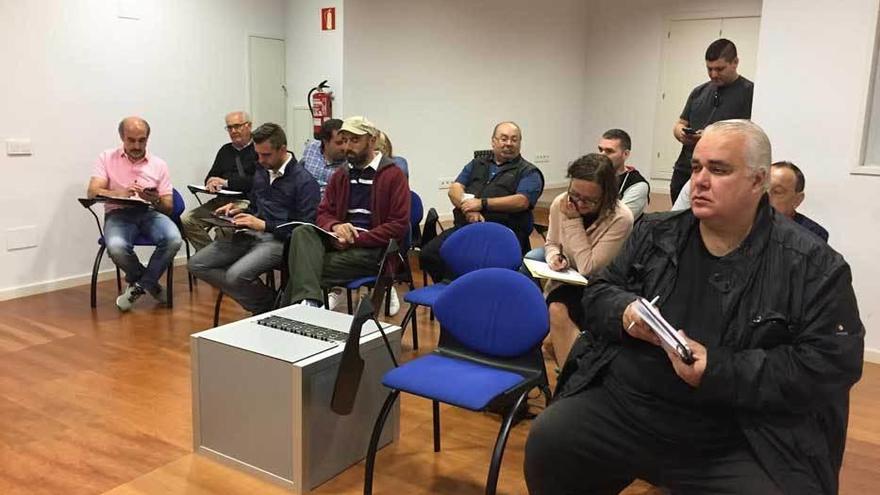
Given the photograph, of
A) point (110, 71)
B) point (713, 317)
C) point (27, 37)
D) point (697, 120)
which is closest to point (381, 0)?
point (110, 71)

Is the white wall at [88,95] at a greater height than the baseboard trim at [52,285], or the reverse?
the white wall at [88,95]

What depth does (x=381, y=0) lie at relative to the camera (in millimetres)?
6121

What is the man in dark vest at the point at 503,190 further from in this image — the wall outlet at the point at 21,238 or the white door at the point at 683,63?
the white door at the point at 683,63

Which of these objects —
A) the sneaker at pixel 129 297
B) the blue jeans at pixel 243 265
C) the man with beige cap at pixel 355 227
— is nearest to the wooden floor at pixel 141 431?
the sneaker at pixel 129 297

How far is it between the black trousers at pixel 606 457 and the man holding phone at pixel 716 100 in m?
2.28

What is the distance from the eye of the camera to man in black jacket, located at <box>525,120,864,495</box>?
168cm

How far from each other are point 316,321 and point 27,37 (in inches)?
127

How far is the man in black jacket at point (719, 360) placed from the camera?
1679 mm

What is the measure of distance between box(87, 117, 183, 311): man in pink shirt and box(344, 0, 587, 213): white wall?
1.81m

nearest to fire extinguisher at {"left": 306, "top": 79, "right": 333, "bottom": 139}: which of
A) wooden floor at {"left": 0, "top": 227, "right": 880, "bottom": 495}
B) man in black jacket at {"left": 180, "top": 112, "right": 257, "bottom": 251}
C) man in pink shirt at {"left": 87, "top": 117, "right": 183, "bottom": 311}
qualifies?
man in black jacket at {"left": 180, "top": 112, "right": 257, "bottom": 251}

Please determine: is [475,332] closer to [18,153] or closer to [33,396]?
[33,396]

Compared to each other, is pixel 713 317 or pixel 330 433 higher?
pixel 713 317

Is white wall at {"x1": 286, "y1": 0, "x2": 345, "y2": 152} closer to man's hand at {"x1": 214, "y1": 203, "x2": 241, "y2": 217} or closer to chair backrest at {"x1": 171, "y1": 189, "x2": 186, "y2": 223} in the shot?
chair backrest at {"x1": 171, "y1": 189, "x2": 186, "y2": 223}

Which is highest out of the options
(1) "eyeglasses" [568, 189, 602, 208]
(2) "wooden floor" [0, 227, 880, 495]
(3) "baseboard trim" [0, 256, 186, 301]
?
(1) "eyeglasses" [568, 189, 602, 208]
